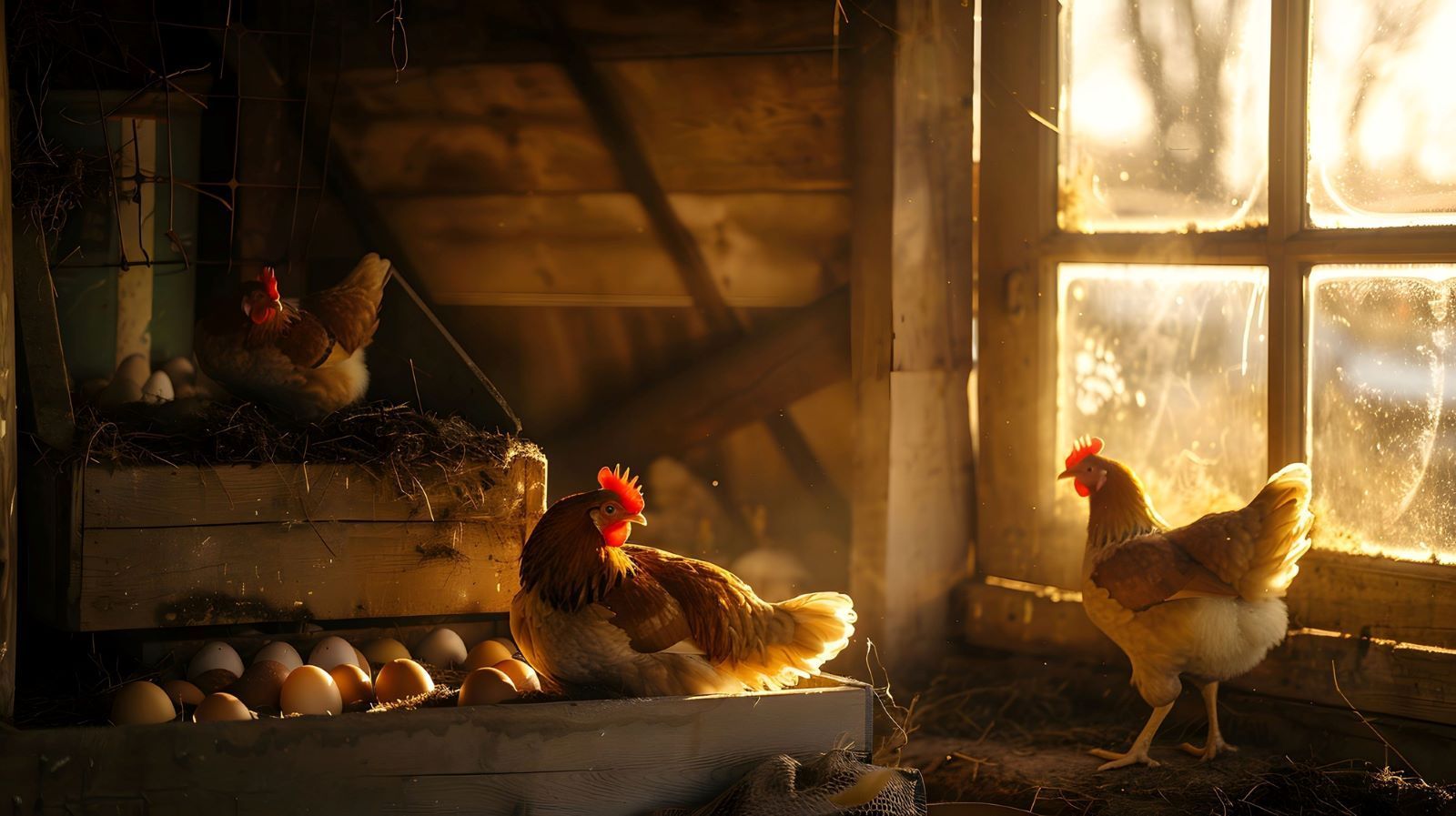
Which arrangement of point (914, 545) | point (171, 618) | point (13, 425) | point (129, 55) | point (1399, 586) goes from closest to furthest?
point (13, 425), point (171, 618), point (1399, 586), point (129, 55), point (914, 545)

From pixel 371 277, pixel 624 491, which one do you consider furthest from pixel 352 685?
pixel 371 277

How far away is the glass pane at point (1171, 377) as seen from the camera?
3.20 meters

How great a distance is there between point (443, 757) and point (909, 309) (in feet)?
6.01

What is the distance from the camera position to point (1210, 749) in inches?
115

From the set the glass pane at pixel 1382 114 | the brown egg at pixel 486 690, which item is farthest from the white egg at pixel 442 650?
the glass pane at pixel 1382 114

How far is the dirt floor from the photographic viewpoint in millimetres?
2648

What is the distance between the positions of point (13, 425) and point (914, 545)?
217cm

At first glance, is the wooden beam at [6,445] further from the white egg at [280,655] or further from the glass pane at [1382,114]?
the glass pane at [1382,114]

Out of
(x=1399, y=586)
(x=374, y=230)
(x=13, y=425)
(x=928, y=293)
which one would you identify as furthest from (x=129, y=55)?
(x=1399, y=586)

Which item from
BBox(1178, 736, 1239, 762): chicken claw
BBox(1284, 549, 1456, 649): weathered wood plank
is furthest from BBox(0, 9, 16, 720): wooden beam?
→ BBox(1284, 549, 1456, 649): weathered wood plank

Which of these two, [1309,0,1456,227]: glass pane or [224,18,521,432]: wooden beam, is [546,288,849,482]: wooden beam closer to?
[224,18,521,432]: wooden beam

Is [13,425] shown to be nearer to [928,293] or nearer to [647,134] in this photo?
[647,134]

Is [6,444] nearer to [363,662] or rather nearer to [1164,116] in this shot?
[363,662]

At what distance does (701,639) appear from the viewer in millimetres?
2400
